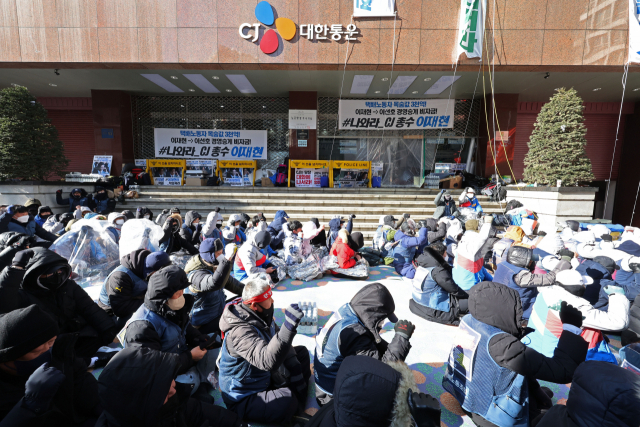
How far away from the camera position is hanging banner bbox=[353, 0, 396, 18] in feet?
27.1

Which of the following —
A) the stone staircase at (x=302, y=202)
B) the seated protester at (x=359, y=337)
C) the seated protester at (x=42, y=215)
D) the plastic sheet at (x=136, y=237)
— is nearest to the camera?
the seated protester at (x=359, y=337)

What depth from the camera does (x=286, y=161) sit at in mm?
12461

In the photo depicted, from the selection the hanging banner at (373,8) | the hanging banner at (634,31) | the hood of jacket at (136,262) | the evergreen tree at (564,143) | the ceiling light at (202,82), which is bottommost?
the hood of jacket at (136,262)

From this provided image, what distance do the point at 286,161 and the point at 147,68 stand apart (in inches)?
223

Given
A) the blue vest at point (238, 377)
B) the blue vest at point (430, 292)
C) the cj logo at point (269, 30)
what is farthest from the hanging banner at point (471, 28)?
the blue vest at point (238, 377)

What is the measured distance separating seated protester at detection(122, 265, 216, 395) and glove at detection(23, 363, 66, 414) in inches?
20.5

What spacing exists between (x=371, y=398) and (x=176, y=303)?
1616mm

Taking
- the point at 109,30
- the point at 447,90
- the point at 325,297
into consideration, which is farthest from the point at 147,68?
the point at 447,90

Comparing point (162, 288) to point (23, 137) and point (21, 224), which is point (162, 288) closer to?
point (21, 224)

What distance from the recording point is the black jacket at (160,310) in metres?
1.88

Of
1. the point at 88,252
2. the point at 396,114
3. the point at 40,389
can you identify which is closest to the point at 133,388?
the point at 40,389

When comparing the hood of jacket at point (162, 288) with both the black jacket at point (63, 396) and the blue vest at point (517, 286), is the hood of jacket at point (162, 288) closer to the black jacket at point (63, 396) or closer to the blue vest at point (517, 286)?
the black jacket at point (63, 396)

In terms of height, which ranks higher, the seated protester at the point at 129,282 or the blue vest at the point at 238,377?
the seated protester at the point at 129,282

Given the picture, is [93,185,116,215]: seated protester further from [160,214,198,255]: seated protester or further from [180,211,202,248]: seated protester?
[160,214,198,255]: seated protester
